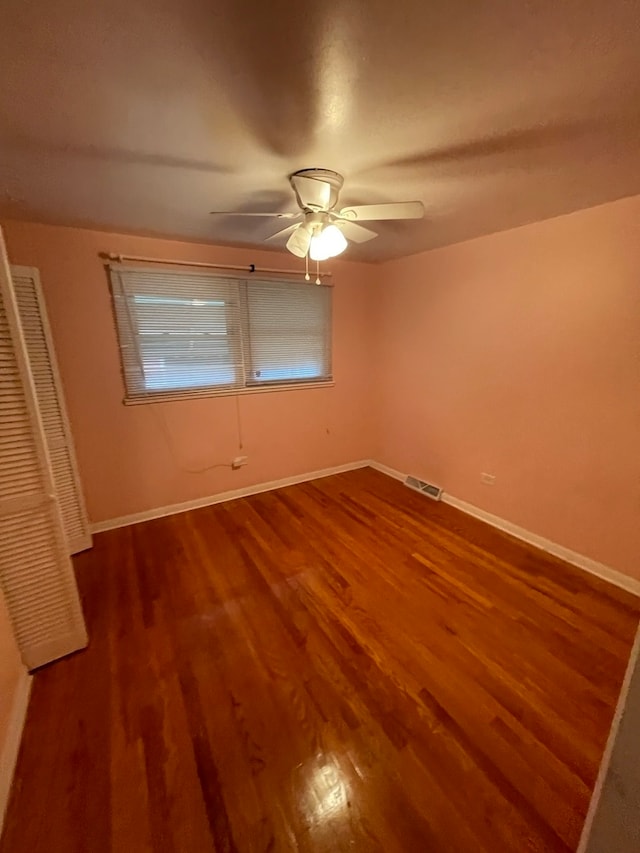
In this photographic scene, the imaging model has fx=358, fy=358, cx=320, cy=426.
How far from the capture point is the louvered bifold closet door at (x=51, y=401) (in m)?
2.25

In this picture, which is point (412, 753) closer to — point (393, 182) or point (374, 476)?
point (393, 182)

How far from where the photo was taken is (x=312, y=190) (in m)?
1.61

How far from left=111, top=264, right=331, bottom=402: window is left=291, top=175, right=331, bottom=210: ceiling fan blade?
1.53 meters

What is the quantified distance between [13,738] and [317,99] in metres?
2.54

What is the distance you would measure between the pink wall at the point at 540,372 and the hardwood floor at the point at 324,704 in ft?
1.48

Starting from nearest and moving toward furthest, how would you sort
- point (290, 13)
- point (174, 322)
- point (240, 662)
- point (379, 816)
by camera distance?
1. point (290, 13)
2. point (379, 816)
3. point (240, 662)
4. point (174, 322)

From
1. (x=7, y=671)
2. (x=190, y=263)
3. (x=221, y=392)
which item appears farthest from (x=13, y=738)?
(x=190, y=263)

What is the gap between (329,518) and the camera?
3.08m

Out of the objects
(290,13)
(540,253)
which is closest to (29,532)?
(290,13)

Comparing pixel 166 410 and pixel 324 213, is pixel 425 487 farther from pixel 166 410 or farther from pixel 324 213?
pixel 324 213

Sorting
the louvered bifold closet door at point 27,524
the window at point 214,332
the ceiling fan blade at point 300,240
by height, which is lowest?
the louvered bifold closet door at point 27,524

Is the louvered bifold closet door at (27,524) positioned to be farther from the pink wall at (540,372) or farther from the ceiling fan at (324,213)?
the pink wall at (540,372)

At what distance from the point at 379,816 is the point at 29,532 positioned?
1751 millimetres

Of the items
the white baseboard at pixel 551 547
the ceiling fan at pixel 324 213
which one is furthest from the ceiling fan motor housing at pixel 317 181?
the white baseboard at pixel 551 547
